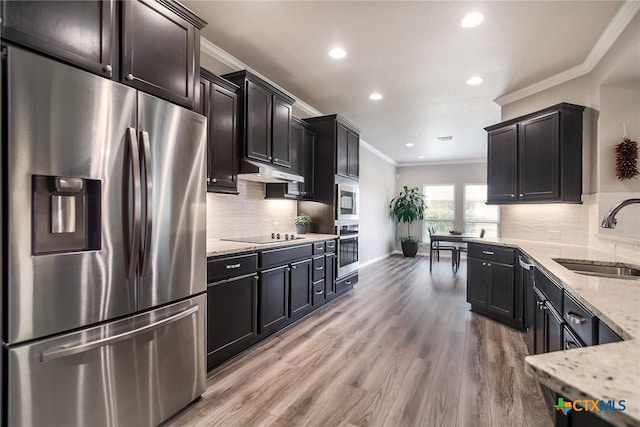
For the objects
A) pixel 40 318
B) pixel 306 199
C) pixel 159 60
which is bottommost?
pixel 40 318

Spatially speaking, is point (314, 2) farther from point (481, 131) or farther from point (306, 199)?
point (481, 131)

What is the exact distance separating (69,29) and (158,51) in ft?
1.59

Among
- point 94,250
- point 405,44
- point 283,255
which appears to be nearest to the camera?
point 94,250

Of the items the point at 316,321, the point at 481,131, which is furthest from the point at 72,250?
the point at 481,131

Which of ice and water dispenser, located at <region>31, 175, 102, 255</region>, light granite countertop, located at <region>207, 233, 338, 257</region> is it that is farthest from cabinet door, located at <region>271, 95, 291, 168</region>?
ice and water dispenser, located at <region>31, 175, 102, 255</region>

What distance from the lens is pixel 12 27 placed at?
4.04 ft

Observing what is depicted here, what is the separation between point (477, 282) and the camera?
3818mm

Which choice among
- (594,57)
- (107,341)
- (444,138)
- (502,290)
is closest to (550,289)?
(502,290)

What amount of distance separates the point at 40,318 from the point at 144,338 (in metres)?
0.50

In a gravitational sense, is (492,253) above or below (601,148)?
below

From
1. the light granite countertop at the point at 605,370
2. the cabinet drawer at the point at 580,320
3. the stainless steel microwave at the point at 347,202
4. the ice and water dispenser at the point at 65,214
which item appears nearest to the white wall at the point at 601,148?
the cabinet drawer at the point at 580,320

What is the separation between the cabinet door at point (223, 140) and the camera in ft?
8.95

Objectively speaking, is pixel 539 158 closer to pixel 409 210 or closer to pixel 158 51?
pixel 158 51

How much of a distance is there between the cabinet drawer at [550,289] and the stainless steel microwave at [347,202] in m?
2.54
